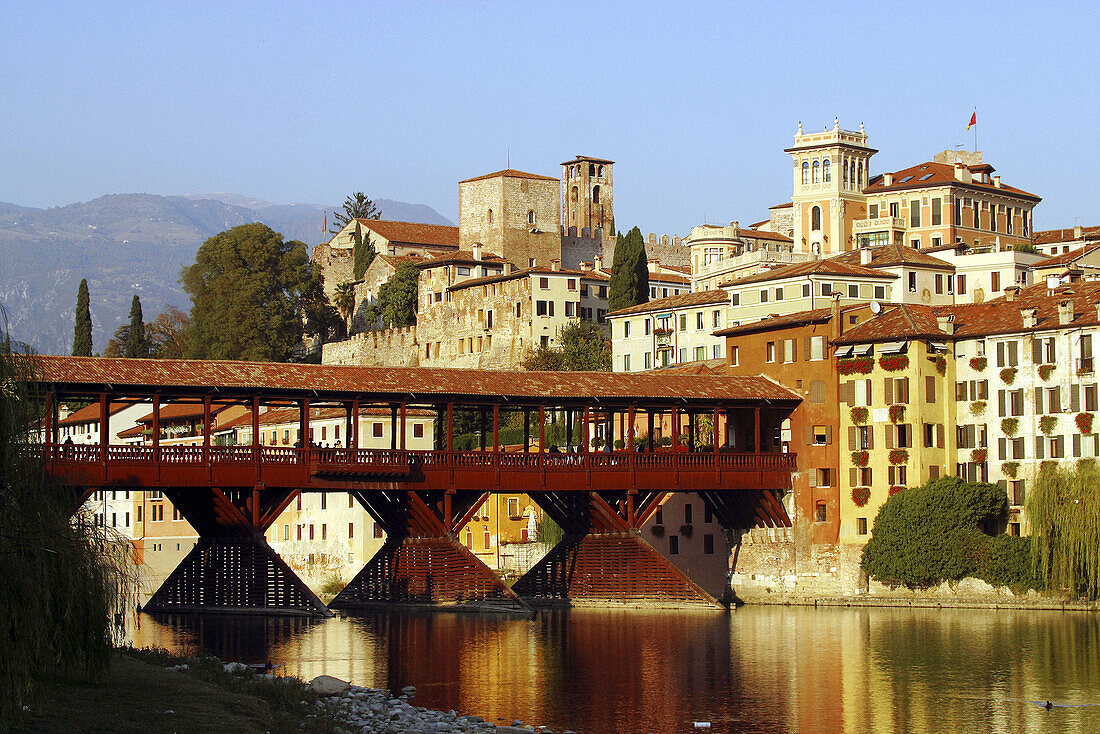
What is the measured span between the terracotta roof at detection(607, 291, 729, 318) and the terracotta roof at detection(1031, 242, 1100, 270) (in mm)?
16135

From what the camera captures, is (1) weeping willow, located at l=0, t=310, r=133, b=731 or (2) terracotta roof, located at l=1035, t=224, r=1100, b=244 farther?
(2) terracotta roof, located at l=1035, t=224, r=1100, b=244

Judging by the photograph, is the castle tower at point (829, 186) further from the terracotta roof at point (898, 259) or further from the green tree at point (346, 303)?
the green tree at point (346, 303)

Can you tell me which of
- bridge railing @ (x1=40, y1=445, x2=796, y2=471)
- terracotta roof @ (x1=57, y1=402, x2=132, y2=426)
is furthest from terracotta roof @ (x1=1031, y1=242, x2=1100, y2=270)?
terracotta roof @ (x1=57, y1=402, x2=132, y2=426)

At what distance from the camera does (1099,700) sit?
111 feet

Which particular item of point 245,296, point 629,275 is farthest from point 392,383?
point 245,296

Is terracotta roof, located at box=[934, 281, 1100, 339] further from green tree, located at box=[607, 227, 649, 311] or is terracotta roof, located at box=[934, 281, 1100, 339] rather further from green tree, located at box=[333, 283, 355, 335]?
green tree, located at box=[333, 283, 355, 335]

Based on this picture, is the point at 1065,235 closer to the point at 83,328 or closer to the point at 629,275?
the point at 629,275

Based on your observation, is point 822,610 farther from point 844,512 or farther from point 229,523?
point 229,523

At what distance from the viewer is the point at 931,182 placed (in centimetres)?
9838

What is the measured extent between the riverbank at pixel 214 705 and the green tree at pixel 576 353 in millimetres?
54380

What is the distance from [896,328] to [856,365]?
6.02 feet

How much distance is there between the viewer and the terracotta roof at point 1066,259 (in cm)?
8256

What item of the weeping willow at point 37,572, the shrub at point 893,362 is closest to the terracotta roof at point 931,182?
the shrub at point 893,362

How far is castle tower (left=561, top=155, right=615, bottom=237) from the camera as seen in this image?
422 feet
